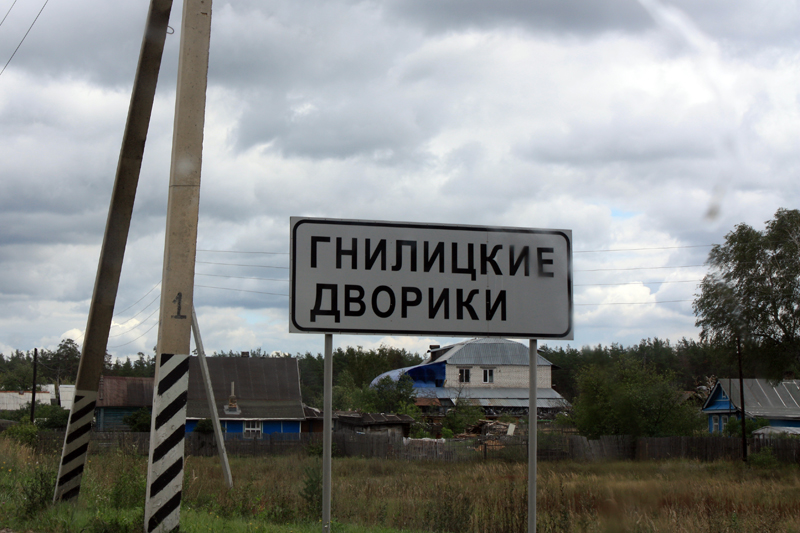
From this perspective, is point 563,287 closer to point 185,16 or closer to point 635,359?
point 185,16

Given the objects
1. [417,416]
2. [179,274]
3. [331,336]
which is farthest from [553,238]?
[417,416]

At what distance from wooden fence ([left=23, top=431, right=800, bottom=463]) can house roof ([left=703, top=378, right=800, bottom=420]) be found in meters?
17.2

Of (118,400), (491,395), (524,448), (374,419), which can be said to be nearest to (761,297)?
(524,448)

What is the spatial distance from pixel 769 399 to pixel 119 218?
180 ft

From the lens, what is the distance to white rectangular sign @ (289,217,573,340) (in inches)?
149

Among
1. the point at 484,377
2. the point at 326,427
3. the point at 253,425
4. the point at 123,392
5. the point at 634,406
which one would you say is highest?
the point at 326,427

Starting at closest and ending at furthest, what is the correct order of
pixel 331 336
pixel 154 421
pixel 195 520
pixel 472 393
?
pixel 331 336 < pixel 154 421 < pixel 195 520 < pixel 472 393

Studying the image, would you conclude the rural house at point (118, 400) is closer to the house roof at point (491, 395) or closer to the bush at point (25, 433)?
the house roof at point (491, 395)

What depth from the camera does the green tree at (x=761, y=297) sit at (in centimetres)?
3133

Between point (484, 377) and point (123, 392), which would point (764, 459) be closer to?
point (484, 377)

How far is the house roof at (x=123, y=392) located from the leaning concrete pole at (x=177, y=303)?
46.1m

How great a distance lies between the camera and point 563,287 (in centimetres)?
408

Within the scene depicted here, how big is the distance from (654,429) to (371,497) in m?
27.2

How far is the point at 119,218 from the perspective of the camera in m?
8.54
